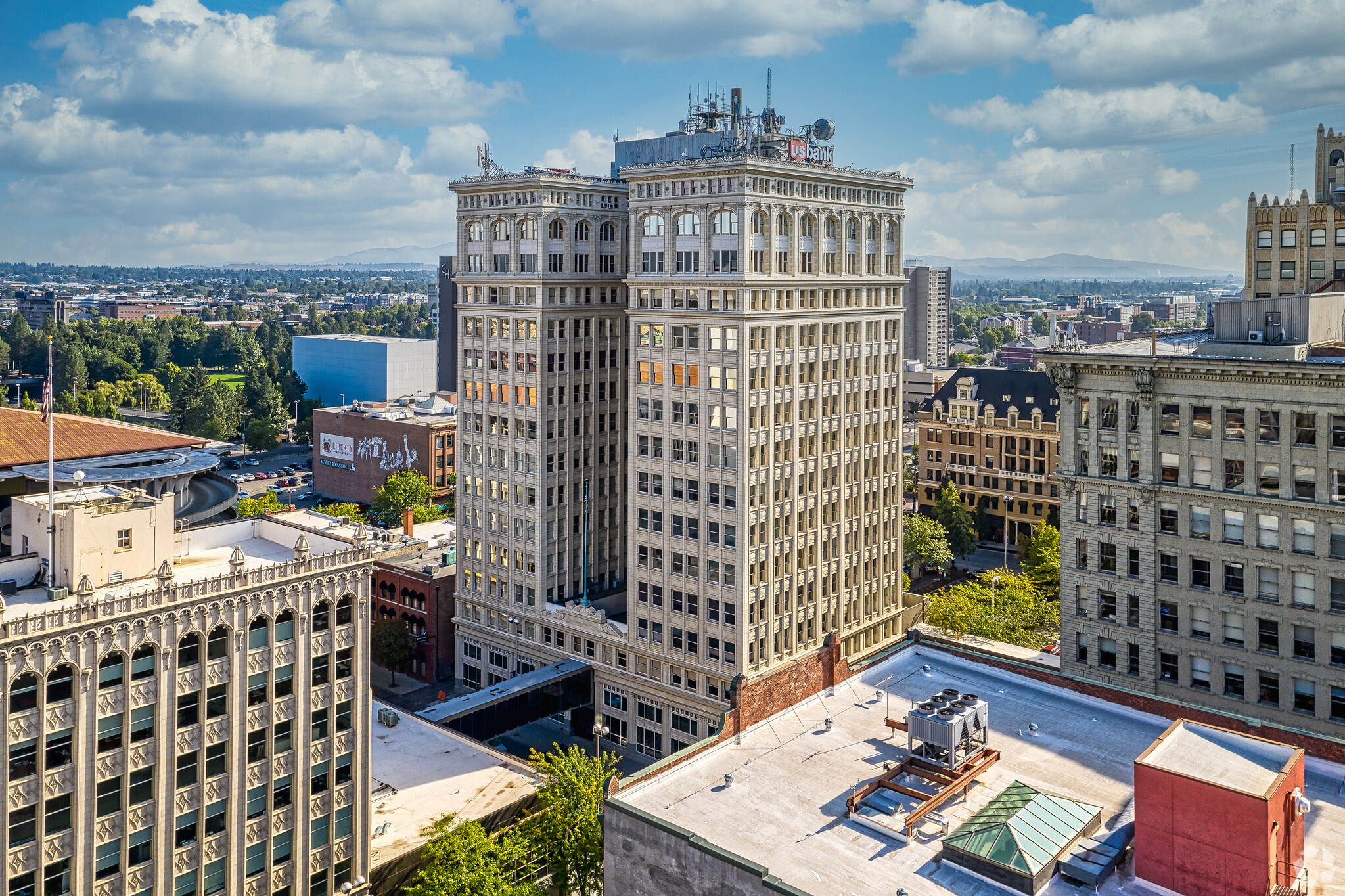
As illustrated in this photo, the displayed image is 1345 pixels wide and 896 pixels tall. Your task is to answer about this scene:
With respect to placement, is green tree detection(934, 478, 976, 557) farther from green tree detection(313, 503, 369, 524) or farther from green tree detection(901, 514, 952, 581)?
green tree detection(313, 503, 369, 524)

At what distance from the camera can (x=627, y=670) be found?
9881 cm

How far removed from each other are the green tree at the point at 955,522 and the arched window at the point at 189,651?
111336 mm

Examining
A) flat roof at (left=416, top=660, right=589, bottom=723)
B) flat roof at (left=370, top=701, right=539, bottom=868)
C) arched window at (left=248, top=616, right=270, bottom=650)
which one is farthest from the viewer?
flat roof at (left=416, top=660, right=589, bottom=723)

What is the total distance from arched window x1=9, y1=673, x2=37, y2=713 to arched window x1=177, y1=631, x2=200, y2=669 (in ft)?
21.5

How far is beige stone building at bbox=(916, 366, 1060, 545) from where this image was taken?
513ft

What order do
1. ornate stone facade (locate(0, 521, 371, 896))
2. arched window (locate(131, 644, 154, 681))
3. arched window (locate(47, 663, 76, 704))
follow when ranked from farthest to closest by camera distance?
1. arched window (locate(131, 644, 154, 681))
2. arched window (locate(47, 663, 76, 704))
3. ornate stone facade (locate(0, 521, 371, 896))

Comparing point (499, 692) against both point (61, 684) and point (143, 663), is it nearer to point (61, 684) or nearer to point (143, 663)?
point (143, 663)

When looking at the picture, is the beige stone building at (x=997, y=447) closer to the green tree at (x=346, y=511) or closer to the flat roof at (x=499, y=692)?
the flat roof at (x=499, y=692)

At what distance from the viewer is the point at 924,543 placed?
461 ft

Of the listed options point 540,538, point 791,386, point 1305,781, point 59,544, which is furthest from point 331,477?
point 1305,781

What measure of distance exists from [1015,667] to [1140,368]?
833 inches

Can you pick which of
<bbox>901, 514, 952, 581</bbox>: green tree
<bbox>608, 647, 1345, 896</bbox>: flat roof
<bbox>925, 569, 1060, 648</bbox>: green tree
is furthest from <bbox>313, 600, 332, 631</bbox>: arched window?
<bbox>901, 514, 952, 581</bbox>: green tree

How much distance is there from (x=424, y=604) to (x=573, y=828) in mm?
57792

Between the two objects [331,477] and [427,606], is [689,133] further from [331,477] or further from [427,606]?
[331,477]
